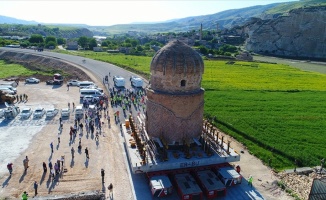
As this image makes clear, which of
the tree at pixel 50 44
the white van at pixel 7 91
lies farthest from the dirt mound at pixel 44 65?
the tree at pixel 50 44

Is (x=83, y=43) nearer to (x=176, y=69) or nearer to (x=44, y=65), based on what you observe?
(x=44, y=65)

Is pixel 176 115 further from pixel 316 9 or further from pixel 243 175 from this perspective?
pixel 316 9

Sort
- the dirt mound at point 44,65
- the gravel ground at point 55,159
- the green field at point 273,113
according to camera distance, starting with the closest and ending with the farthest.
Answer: the gravel ground at point 55,159
the green field at point 273,113
the dirt mound at point 44,65

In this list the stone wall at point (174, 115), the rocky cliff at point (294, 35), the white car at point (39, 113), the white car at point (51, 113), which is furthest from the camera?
the rocky cliff at point (294, 35)

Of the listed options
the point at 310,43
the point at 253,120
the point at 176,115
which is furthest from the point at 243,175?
the point at 310,43

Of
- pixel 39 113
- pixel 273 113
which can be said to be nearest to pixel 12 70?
pixel 39 113

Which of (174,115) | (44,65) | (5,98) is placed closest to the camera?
(174,115)

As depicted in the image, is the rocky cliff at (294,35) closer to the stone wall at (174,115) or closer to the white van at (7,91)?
the white van at (7,91)
